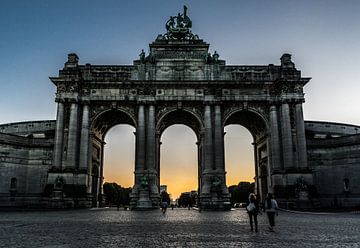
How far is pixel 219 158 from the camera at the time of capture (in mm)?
51406

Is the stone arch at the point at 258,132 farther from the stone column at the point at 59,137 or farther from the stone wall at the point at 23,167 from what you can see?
the stone wall at the point at 23,167

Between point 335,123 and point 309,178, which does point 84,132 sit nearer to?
point 309,178

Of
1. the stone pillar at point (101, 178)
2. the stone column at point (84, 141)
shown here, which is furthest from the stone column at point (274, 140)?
the stone pillar at point (101, 178)

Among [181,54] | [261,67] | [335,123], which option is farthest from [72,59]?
[335,123]

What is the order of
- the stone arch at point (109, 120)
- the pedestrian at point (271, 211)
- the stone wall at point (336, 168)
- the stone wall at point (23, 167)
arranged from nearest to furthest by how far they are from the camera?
the pedestrian at point (271, 211)
the stone arch at point (109, 120)
the stone wall at point (336, 168)
the stone wall at point (23, 167)

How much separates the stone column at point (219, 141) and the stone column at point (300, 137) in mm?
10615

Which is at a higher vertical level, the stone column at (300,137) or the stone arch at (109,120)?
the stone arch at (109,120)

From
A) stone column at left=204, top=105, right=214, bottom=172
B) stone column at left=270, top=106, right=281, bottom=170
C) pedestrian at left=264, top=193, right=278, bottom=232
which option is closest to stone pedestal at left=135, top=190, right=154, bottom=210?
stone column at left=204, top=105, right=214, bottom=172

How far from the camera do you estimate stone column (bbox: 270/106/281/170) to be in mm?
51831

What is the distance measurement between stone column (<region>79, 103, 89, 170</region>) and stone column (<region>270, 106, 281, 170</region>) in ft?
85.8

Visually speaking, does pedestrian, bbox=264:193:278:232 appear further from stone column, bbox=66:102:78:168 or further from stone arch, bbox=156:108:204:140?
stone column, bbox=66:102:78:168

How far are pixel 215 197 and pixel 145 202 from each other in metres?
8.91

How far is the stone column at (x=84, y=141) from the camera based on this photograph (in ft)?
169

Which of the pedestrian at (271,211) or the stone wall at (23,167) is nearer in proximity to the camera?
the pedestrian at (271,211)
